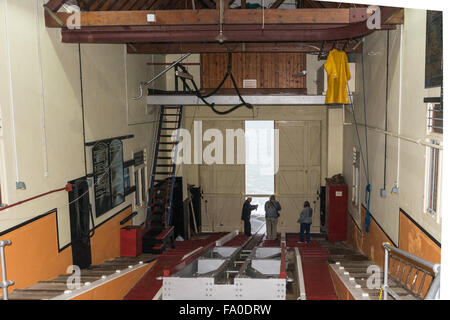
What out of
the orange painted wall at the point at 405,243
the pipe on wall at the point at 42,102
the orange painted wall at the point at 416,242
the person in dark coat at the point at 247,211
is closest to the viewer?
the orange painted wall at the point at 416,242

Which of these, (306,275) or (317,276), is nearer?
(317,276)

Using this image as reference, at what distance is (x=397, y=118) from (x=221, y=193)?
9212 millimetres

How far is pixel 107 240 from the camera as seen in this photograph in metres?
9.34

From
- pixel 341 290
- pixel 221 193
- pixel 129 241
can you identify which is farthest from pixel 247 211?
pixel 341 290

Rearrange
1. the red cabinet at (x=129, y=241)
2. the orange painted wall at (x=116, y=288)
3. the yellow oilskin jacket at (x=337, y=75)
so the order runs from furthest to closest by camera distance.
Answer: the red cabinet at (x=129, y=241)
the yellow oilskin jacket at (x=337, y=75)
the orange painted wall at (x=116, y=288)

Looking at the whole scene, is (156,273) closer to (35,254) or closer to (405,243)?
(35,254)

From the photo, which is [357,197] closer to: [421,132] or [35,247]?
[421,132]

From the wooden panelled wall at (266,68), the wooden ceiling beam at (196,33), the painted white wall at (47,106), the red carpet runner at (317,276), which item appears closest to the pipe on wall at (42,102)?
the painted white wall at (47,106)

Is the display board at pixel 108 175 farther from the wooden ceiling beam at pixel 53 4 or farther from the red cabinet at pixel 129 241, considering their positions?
the wooden ceiling beam at pixel 53 4

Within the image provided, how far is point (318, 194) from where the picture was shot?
15.1 m

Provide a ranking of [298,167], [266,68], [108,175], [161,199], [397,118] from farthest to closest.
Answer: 1. [298,167]
2. [266,68]
3. [161,199]
4. [108,175]
5. [397,118]

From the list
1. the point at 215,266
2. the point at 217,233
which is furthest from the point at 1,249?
the point at 217,233

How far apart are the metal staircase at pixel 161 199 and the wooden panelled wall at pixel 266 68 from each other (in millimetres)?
2055

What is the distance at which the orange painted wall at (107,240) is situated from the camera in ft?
28.5
